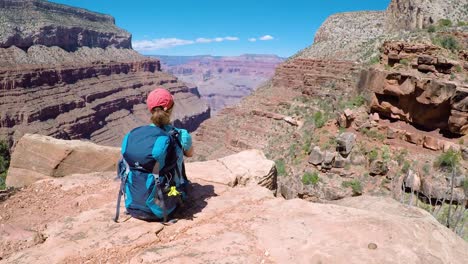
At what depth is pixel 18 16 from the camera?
7675cm

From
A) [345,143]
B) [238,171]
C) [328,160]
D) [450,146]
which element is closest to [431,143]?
[450,146]

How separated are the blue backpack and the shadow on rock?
339 millimetres

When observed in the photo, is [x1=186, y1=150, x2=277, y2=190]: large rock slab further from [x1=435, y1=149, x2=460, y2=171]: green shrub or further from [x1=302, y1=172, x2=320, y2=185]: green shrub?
[x1=435, y1=149, x2=460, y2=171]: green shrub

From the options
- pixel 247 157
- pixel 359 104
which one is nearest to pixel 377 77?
pixel 359 104

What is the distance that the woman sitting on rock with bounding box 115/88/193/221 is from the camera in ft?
15.7

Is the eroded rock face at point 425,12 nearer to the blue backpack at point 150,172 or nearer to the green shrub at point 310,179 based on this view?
the green shrub at point 310,179

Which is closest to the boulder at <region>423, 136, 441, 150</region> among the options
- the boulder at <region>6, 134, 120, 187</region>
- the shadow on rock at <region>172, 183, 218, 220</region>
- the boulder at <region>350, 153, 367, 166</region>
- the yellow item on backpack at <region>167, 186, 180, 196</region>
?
the boulder at <region>350, 153, 367, 166</region>

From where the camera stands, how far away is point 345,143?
19312mm

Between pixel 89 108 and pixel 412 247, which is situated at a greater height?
pixel 412 247

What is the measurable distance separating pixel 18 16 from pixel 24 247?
88.0 metres

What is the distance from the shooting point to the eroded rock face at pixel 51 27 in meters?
73.8

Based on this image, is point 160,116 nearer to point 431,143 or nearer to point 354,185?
point 354,185

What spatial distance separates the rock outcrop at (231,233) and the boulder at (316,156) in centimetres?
1411

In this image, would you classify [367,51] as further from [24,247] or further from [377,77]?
[24,247]
